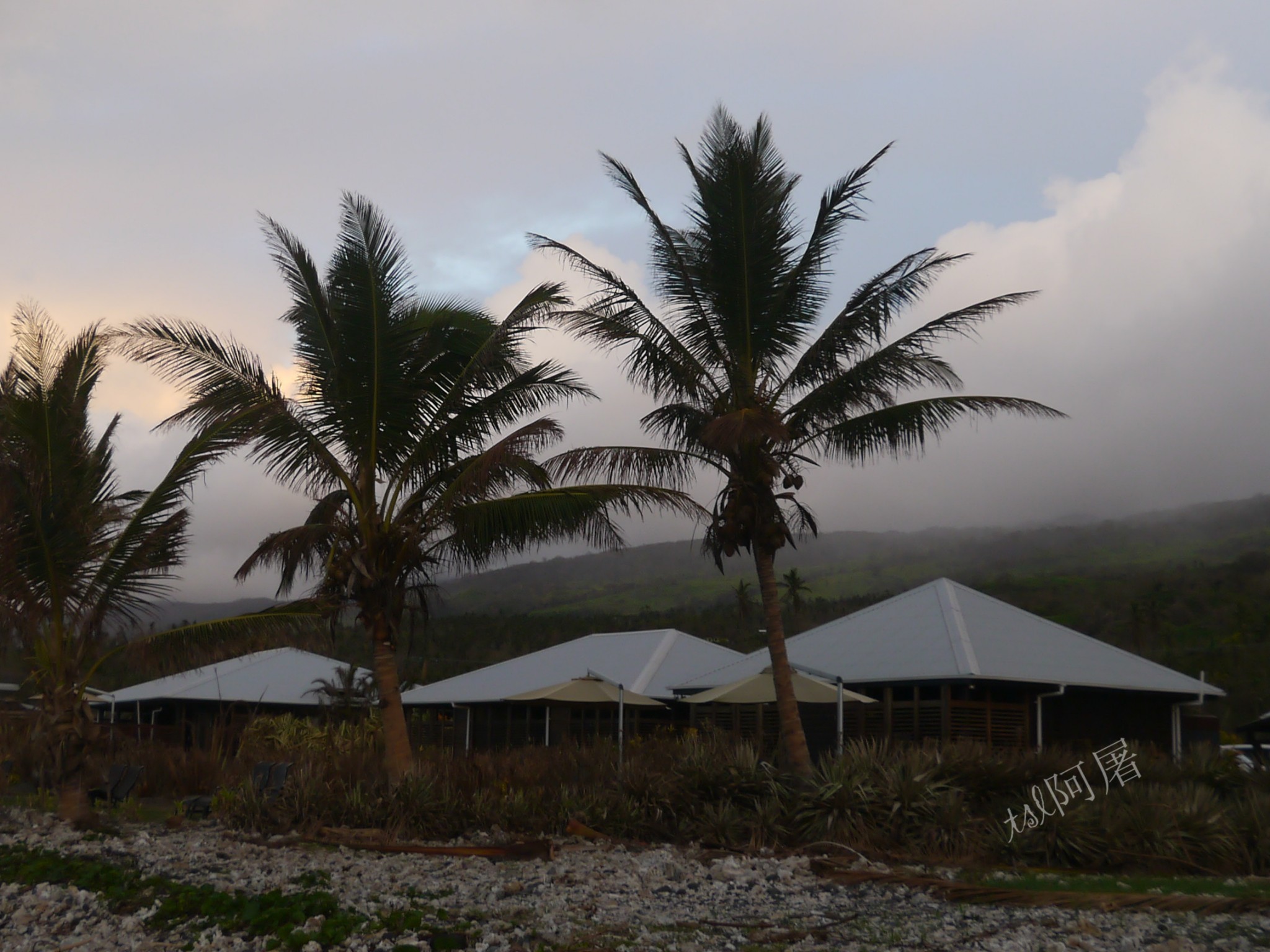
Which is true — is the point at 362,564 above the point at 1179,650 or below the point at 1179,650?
above

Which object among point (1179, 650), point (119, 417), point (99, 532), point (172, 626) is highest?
point (119, 417)

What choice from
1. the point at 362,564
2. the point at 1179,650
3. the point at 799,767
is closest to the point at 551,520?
the point at 362,564

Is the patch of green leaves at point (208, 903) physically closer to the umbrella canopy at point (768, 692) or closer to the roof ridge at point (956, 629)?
the umbrella canopy at point (768, 692)

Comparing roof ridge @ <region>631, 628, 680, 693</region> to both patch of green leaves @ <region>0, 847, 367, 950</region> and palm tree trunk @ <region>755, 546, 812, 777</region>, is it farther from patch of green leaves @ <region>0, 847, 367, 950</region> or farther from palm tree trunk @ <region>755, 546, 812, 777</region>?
patch of green leaves @ <region>0, 847, 367, 950</region>

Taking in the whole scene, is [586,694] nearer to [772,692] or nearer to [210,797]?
[772,692]

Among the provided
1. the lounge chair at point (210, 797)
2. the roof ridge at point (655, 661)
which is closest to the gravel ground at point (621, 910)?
the lounge chair at point (210, 797)

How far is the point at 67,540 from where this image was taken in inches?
533

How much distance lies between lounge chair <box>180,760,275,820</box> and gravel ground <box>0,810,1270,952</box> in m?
2.79

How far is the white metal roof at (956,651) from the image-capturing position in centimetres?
1877

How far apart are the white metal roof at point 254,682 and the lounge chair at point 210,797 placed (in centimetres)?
1362

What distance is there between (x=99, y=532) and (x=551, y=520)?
5.64 meters

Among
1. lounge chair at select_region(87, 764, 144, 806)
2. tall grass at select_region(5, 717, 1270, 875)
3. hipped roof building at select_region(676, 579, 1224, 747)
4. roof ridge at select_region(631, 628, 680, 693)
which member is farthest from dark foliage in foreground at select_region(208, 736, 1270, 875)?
roof ridge at select_region(631, 628, 680, 693)

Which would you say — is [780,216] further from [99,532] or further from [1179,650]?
[1179,650]

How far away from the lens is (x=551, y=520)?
14203mm
